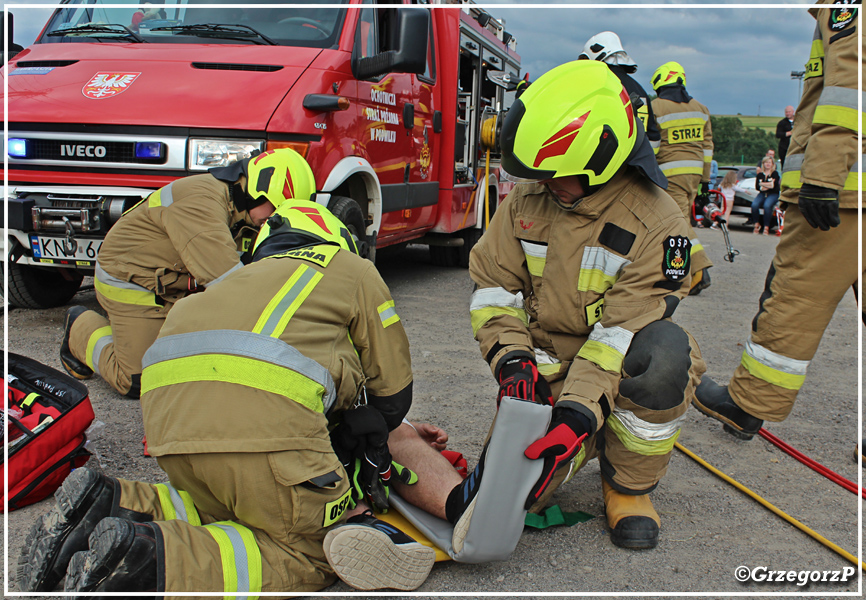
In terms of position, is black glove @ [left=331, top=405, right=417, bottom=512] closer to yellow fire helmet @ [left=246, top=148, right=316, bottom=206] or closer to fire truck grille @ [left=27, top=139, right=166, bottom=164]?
yellow fire helmet @ [left=246, top=148, right=316, bottom=206]

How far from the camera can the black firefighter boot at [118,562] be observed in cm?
149

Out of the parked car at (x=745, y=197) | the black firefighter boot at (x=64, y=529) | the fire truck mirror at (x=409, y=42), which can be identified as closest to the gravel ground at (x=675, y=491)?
the black firefighter boot at (x=64, y=529)

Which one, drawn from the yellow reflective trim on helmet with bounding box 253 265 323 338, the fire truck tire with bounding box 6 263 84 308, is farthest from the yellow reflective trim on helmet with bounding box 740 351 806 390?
the fire truck tire with bounding box 6 263 84 308

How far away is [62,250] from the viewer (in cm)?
392

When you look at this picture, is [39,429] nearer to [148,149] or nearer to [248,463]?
[248,463]

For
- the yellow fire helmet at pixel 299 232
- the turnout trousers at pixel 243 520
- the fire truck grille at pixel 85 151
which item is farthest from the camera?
the fire truck grille at pixel 85 151

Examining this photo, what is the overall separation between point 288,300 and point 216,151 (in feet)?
7.22

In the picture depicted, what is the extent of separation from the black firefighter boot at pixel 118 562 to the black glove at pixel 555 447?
100 centimetres

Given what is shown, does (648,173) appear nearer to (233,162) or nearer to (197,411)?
(197,411)

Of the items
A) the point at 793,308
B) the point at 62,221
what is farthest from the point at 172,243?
the point at 793,308

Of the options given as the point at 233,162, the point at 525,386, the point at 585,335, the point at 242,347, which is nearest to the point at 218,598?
the point at 242,347

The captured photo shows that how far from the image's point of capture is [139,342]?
11.3 feet

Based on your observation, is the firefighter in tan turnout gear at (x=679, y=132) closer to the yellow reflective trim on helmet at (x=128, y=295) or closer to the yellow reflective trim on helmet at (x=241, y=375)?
the yellow reflective trim on helmet at (x=128, y=295)

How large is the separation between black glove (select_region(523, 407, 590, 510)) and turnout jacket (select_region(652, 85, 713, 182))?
4138mm
